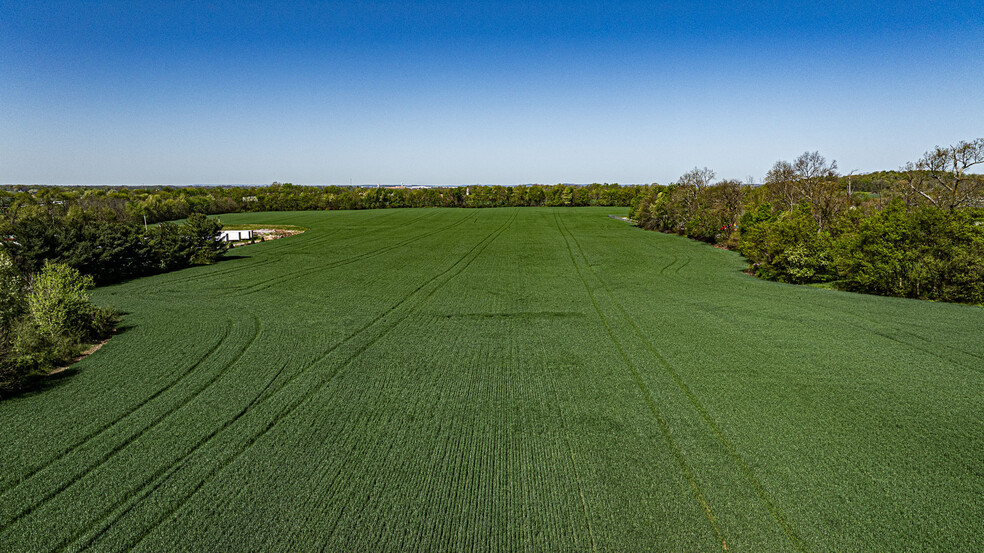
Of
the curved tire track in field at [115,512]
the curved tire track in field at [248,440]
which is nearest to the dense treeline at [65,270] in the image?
the curved tire track in field at [248,440]

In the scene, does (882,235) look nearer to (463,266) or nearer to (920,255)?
(920,255)

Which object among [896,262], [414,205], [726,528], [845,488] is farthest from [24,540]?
[414,205]

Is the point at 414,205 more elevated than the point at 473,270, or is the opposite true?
the point at 414,205

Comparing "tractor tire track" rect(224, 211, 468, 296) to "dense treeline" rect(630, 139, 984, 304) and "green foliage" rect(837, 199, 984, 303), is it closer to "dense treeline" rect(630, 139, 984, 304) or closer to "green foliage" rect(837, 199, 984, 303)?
"dense treeline" rect(630, 139, 984, 304)

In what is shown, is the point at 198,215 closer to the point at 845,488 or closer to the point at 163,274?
the point at 163,274

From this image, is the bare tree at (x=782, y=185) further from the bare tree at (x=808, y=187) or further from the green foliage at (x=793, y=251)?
the green foliage at (x=793, y=251)

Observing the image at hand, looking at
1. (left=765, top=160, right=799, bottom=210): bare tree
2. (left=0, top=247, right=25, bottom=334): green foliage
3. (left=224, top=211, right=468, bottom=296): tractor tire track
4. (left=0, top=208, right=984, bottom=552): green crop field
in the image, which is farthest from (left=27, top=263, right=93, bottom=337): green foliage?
(left=765, top=160, right=799, bottom=210): bare tree

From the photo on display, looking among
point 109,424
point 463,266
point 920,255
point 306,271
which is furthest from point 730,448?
point 306,271
